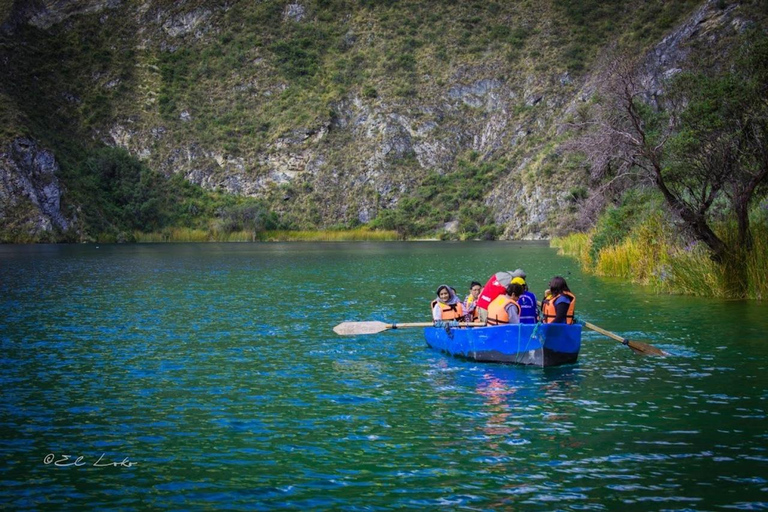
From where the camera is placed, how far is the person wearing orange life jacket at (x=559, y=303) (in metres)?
19.9

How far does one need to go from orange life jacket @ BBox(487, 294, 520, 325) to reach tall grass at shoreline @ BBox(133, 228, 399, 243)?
421 ft

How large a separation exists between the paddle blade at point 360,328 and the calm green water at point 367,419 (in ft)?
1.60

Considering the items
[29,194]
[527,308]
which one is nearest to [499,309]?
[527,308]

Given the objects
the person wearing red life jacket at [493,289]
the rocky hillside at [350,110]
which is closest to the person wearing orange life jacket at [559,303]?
the person wearing red life jacket at [493,289]

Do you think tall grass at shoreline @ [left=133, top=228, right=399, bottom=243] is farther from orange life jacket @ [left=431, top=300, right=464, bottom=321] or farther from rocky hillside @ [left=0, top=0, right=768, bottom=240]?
orange life jacket @ [left=431, top=300, right=464, bottom=321]

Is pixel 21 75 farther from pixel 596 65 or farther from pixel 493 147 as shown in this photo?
pixel 596 65

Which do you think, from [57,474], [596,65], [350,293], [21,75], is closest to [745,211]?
[350,293]

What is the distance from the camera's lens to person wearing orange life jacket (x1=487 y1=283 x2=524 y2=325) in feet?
64.4

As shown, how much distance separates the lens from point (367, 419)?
571 inches

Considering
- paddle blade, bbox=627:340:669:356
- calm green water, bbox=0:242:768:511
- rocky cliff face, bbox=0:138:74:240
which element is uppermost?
rocky cliff face, bbox=0:138:74:240

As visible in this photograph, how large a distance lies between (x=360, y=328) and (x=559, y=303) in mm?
6461

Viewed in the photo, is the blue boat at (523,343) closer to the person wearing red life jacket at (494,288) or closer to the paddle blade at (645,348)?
the person wearing red life jacket at (494,288)

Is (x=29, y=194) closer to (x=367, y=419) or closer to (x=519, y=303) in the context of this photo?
(x=519, y=303)

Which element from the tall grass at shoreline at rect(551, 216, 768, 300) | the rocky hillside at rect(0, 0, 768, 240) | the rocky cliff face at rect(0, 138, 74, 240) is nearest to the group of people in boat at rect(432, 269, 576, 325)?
the tall grass at shoreline at rect(551, 216, 768, 300)
